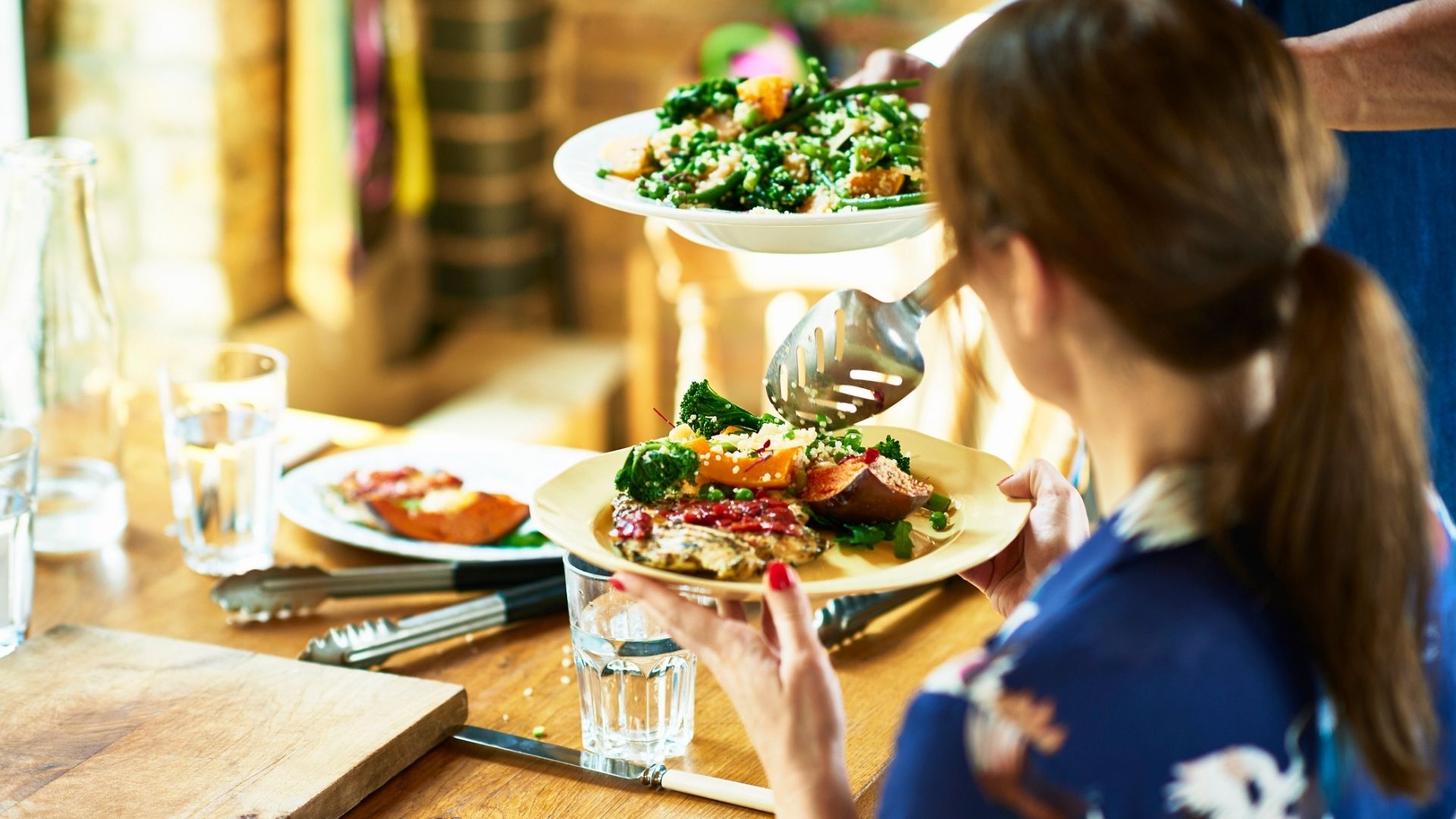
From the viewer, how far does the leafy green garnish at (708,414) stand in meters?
1.10

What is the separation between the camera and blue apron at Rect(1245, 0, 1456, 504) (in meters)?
1.55

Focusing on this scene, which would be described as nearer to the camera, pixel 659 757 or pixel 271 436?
pixel 659 757

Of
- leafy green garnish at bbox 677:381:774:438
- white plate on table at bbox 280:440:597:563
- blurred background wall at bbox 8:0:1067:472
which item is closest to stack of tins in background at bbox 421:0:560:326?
blurred background wall at bbox 8:0:1067:472

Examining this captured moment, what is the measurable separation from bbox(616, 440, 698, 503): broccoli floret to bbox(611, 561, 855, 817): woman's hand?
0.14 m

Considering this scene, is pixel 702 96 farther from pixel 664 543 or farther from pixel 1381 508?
pixel 1381 508

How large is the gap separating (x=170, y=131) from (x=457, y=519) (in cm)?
→ 128

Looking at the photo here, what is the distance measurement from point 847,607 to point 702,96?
0.49 meters

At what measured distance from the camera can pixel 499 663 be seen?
128 cm

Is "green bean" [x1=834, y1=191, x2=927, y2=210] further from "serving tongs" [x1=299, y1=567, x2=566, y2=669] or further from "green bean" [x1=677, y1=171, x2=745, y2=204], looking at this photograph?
"serving tongs" [x1=299, y1=567, x2=566, y2=669]


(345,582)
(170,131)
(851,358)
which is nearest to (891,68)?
(851,358)

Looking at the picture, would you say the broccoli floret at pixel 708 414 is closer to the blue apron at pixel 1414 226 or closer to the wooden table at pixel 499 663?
the wooden table at pixel 499 663

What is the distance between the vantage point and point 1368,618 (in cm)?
74

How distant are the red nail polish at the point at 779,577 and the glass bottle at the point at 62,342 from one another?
0.90 m

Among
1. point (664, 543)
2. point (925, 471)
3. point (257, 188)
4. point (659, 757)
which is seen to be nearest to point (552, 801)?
point (659, 757)
